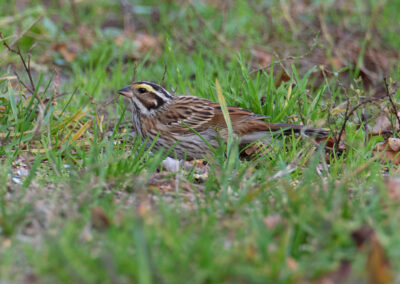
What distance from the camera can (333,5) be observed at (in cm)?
1014

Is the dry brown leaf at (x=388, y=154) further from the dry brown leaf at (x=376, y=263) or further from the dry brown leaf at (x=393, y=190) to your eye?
the dry brown leaf at (x=376, y=263)

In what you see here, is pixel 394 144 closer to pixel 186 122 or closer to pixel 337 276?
pixel 186 122

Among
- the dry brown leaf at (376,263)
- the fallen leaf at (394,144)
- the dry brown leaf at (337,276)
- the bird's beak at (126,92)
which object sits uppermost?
the dry brown leaf at (376,263)

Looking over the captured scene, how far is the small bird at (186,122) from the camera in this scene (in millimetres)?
5559

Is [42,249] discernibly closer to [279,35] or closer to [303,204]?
[303,204]

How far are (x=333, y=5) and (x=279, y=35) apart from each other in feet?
4.83

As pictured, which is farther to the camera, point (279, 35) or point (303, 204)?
point (279, 35)

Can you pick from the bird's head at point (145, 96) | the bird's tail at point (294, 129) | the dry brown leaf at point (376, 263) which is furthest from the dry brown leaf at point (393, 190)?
the bird's head at point (145, 96)

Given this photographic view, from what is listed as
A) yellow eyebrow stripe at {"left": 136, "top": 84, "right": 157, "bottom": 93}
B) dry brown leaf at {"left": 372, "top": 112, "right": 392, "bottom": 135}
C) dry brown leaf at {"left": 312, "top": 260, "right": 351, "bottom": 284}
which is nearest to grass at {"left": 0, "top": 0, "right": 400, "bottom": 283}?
dry brown leaf at {"left": 312, "top": 260, "right": 351, "bottom": 284}

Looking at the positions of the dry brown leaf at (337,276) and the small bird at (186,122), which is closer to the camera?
the dry brown leaf at (337,276)

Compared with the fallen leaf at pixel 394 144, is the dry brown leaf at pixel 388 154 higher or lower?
lower

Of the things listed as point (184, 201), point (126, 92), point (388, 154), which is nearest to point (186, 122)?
point (126, 92)

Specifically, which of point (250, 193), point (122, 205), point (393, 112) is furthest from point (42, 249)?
point (393, 112)

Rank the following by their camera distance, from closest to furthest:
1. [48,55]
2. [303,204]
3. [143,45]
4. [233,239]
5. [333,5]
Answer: [233,239] < [303,204] < [48,55] < [143,45] < [333,5]
